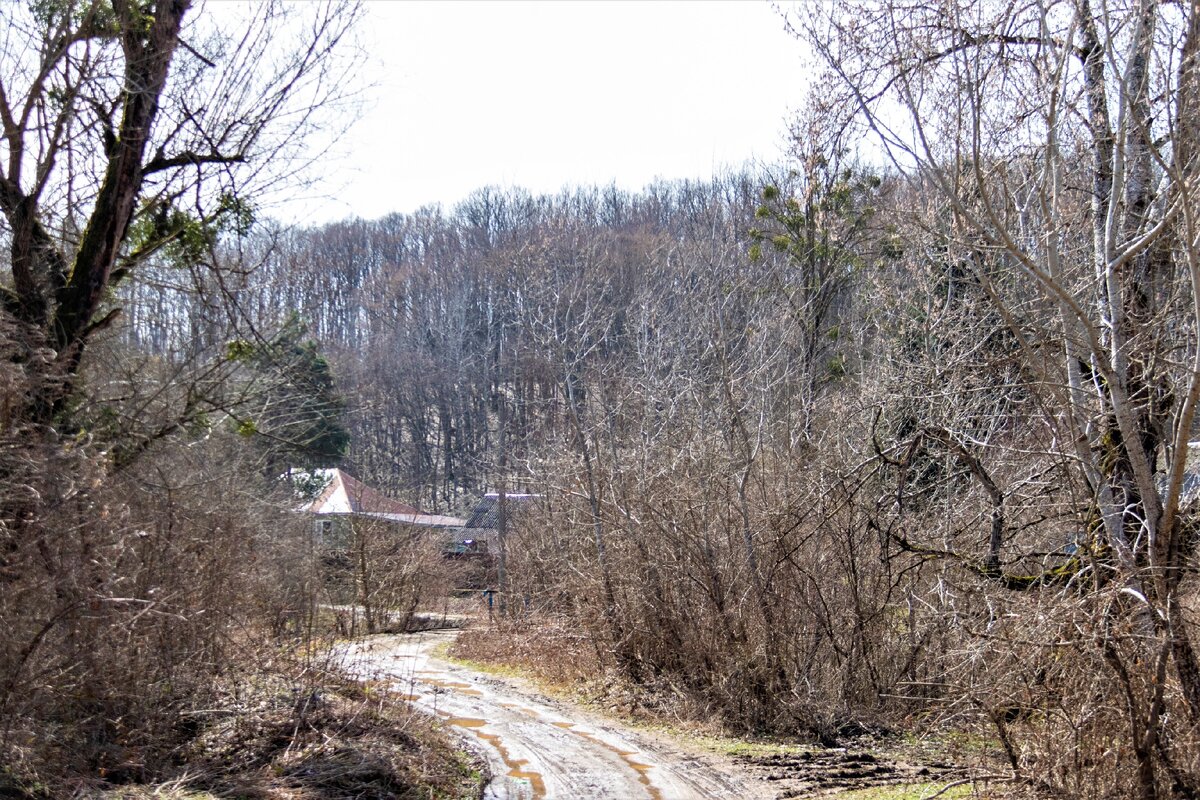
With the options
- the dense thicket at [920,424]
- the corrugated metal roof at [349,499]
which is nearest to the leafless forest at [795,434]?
the dense thicket at [920,424]

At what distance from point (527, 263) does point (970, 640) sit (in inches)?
681

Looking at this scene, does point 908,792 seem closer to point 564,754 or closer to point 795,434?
point 564,754

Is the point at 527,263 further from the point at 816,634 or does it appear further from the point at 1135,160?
the point at 1135,160

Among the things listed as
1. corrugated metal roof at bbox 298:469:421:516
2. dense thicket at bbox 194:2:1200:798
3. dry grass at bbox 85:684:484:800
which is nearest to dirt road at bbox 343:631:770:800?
dry grass at bbox 85:684:484:800

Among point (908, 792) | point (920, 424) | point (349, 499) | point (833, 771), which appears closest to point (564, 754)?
point (833, 771)

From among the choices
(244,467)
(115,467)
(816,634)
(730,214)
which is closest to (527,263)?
(730,214)

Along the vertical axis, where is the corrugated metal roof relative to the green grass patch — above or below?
above

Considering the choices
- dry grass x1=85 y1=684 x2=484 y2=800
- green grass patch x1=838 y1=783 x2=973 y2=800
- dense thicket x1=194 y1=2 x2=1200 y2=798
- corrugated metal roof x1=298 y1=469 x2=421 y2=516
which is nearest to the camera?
dense thicket x1=194 y1=2 x2=1200 y2=798

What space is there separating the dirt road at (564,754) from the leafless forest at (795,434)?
4.85 feet

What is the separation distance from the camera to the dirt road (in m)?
10.1

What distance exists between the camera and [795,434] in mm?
15891

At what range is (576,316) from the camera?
2239 centimetres

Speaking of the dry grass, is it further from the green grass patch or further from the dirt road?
the green grass patch

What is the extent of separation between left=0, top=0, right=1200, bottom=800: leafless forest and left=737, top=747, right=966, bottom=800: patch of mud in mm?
857
